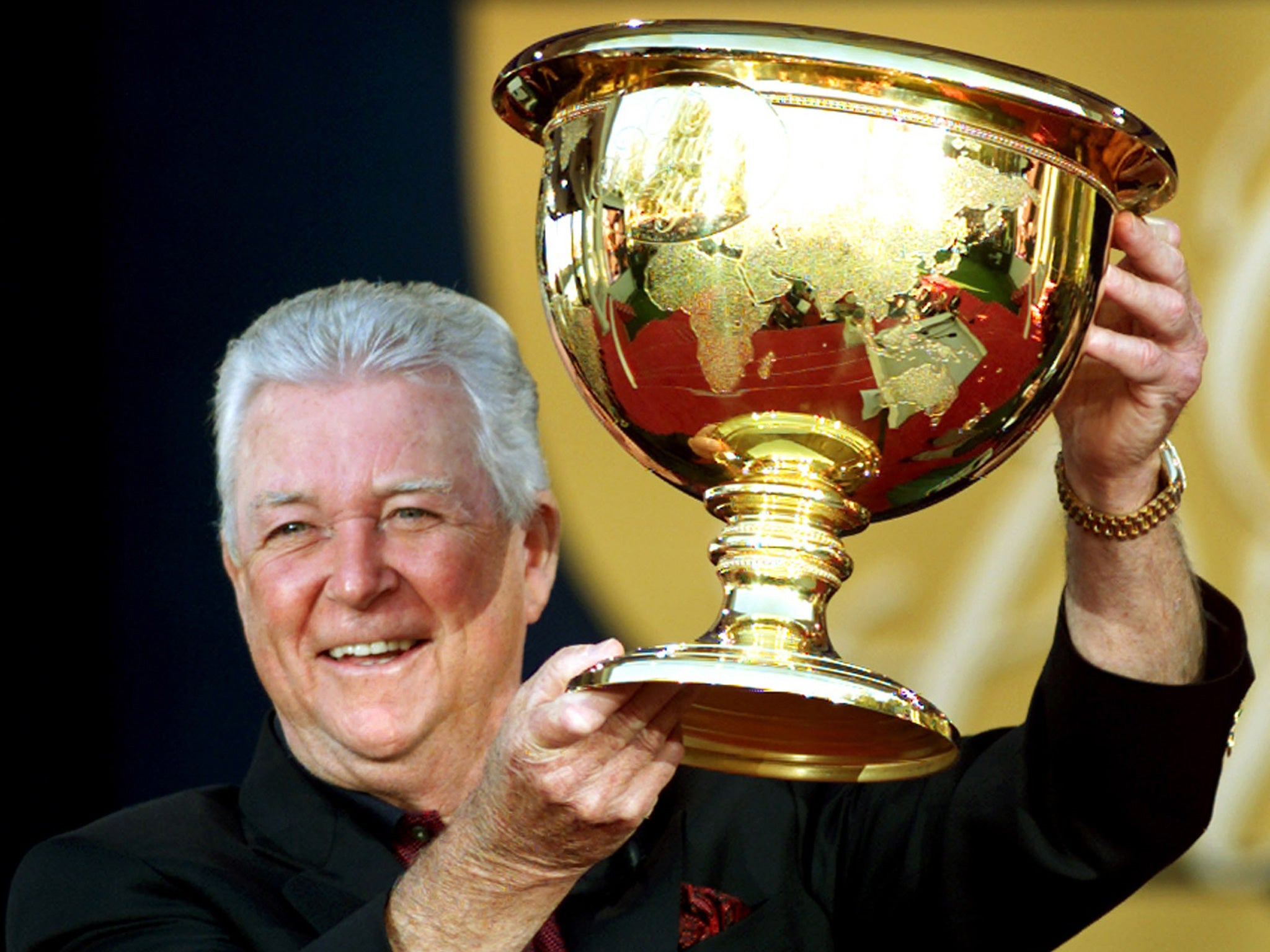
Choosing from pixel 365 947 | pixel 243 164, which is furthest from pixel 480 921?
pixel 243 164

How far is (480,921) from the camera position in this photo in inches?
39.6

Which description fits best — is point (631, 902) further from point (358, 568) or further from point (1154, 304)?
point (1154, 304)

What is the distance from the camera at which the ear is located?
1.49 m

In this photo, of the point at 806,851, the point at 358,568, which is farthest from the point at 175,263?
the point at 806,851

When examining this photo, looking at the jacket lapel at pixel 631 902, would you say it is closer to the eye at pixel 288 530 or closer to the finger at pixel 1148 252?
the eye at pixel 288 530

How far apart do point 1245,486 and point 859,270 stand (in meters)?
1.50

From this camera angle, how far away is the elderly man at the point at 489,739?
107 centimetres

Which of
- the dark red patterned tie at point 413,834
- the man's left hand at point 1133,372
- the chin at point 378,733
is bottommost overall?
the dark red patterned tie at point 413,834

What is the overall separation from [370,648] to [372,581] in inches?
2.2

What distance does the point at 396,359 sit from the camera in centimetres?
139

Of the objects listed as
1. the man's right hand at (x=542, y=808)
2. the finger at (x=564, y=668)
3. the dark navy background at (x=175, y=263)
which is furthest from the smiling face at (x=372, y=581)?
the dark navy background at (x=175, y=263)

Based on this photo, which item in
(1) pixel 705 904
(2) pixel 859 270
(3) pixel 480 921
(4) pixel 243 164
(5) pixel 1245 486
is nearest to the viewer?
(2) pixel 859 270

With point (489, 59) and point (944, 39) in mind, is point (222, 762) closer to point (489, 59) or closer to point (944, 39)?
point (489, 59)

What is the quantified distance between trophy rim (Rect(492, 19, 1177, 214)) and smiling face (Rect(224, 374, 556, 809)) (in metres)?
0.48
